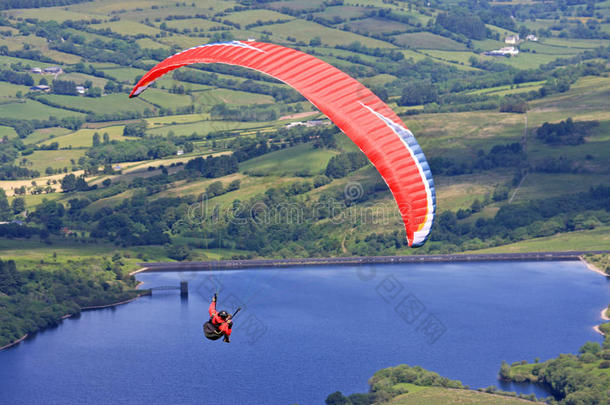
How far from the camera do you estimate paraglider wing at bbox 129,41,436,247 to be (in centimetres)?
4969

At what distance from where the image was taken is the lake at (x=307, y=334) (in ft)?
336

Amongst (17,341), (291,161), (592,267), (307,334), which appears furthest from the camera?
(291,161)

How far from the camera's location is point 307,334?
383ft

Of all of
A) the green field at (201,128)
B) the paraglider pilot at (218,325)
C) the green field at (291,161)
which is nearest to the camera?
the paraglider pilot at (218,325)

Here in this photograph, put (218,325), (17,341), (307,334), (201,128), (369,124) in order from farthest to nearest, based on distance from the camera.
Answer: (201,128) < (17,341) < (307,334) < (369,124) < (218,325)

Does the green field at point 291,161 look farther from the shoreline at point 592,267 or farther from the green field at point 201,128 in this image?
the shoreline at point 592,267

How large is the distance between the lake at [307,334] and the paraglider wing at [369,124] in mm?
49062

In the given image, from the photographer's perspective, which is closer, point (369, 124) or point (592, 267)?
point (369, 124)

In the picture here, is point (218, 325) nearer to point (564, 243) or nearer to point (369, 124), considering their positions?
point (369, 124)

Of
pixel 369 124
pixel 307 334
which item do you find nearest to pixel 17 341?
pixel 307 334

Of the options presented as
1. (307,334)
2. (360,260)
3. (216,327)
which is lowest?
(216,327)

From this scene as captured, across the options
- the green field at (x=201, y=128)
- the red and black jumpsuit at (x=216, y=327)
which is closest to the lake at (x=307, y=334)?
the red and black jumpsuit at (x=216, y=327)

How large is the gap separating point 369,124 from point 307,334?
68.0 m

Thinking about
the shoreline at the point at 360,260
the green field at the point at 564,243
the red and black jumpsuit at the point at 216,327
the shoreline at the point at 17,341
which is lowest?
the red and black jumpsuit at the point at 216,327
